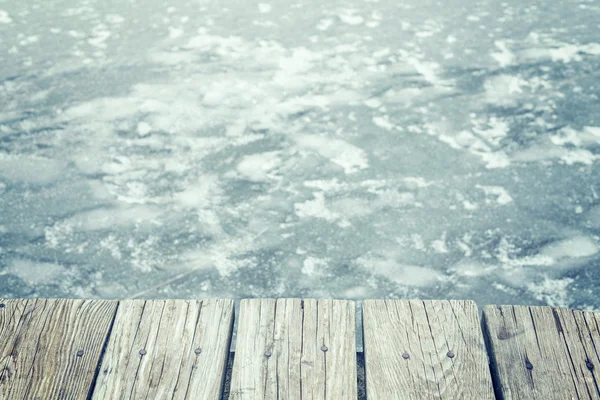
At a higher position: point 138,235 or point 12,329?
point 12,329

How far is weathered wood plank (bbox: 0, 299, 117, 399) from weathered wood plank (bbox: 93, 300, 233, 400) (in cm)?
5

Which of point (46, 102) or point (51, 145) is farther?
point (46, 102)

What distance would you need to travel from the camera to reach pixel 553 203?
9.29ft

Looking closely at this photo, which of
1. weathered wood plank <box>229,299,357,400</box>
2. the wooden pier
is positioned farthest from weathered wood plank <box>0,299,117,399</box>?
weathered wood plank <box>229,299,357,400</box>

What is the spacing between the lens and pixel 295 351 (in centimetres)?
141

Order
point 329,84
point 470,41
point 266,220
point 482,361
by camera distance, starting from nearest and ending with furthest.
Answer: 1. point 482,361
2. point 266,220
3. point 329,84
4. point 470,41

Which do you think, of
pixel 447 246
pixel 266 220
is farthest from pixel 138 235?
pixel 447 246

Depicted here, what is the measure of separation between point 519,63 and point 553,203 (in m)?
1.73

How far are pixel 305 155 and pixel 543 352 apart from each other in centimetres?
206

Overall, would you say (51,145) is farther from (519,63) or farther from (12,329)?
(519,63)

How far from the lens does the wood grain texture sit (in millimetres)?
1327

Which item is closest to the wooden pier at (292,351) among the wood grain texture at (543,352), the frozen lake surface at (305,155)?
the wood grain texture at (543,352)

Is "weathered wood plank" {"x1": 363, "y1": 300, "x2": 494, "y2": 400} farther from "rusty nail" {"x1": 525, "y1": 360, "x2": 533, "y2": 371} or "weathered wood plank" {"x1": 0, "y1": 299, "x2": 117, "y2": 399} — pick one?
"weathered wood plank" {"x1": 0, "y1": 299, "x2": 117, "y2": 399}

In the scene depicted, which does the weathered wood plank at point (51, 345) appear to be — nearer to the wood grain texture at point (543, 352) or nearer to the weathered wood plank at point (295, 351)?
the weathered wood plank at point (295, 351)
